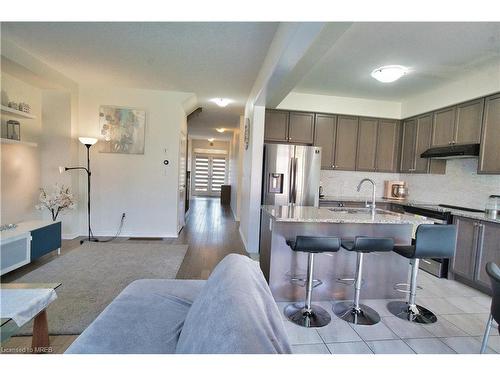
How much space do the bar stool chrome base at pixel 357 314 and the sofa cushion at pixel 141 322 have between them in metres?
1.41

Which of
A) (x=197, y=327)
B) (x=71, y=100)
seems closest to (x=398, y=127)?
(x=197, y=327)

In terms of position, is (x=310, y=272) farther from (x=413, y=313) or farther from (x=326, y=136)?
(x=326, y=136)

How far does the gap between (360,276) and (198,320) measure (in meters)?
1.76

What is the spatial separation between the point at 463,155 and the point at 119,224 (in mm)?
5457

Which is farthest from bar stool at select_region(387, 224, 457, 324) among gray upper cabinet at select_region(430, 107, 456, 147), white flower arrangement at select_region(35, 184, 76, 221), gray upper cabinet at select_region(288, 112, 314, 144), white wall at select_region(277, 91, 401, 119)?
white flower arrangement at select_region(35, 184, 76, 221)

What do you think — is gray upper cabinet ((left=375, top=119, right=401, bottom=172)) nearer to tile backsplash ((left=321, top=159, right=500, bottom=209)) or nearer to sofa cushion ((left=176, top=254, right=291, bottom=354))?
tile backsplash ((left=321, top=159, right=500, bottom=209))

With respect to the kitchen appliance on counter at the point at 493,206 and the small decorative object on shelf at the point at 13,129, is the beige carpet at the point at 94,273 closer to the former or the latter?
the small decorative object on shelf at the point at 13,129

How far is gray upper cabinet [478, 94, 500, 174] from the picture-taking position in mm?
2967

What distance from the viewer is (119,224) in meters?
4.59

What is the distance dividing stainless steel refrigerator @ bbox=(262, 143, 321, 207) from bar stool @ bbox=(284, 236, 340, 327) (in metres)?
1.80

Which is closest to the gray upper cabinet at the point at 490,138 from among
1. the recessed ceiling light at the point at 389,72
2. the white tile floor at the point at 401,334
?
the recessed ceiling light at the point at 389,72


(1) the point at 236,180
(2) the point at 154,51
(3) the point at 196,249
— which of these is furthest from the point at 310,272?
(1) the point at 236,180

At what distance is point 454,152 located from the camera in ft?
11.1
